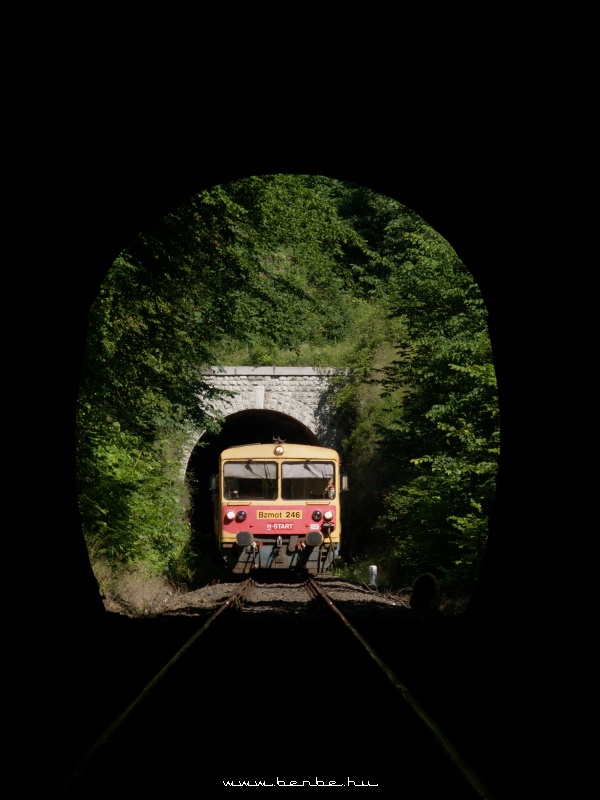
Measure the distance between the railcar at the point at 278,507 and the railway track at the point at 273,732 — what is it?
36.0 ft

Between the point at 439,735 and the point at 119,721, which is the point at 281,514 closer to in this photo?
the point at 119,721

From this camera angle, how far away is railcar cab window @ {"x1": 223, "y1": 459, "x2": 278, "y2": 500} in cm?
1912

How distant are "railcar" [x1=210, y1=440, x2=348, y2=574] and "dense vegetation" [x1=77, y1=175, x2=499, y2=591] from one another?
116 centimetres

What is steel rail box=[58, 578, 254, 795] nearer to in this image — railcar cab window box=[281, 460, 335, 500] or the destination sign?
the destination sign

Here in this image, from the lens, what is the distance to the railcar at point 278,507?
18578 millimetres

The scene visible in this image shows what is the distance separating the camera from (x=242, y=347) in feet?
55.6

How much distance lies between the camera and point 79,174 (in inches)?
262

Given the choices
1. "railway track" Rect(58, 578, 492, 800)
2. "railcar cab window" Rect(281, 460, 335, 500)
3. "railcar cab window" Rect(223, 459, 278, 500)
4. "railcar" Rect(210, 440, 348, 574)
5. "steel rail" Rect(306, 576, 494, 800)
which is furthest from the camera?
"railcar cab window" Rect(281, 460, 335, 500)

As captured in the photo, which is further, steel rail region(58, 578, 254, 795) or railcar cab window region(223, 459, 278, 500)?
railcar cab window region(223, 459, 278, 500)

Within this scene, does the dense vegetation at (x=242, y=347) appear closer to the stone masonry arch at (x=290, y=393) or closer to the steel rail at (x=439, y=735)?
the stone masonry arch at (x=290, y=393)

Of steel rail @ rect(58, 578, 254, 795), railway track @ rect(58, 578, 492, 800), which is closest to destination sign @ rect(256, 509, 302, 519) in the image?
steel rail @ rect(58, 578, 254, 795)

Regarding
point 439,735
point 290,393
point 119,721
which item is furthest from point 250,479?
→ point 439,735

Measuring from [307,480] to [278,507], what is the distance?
3.33 feet

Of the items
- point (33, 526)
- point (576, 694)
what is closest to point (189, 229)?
point (33, 526)
